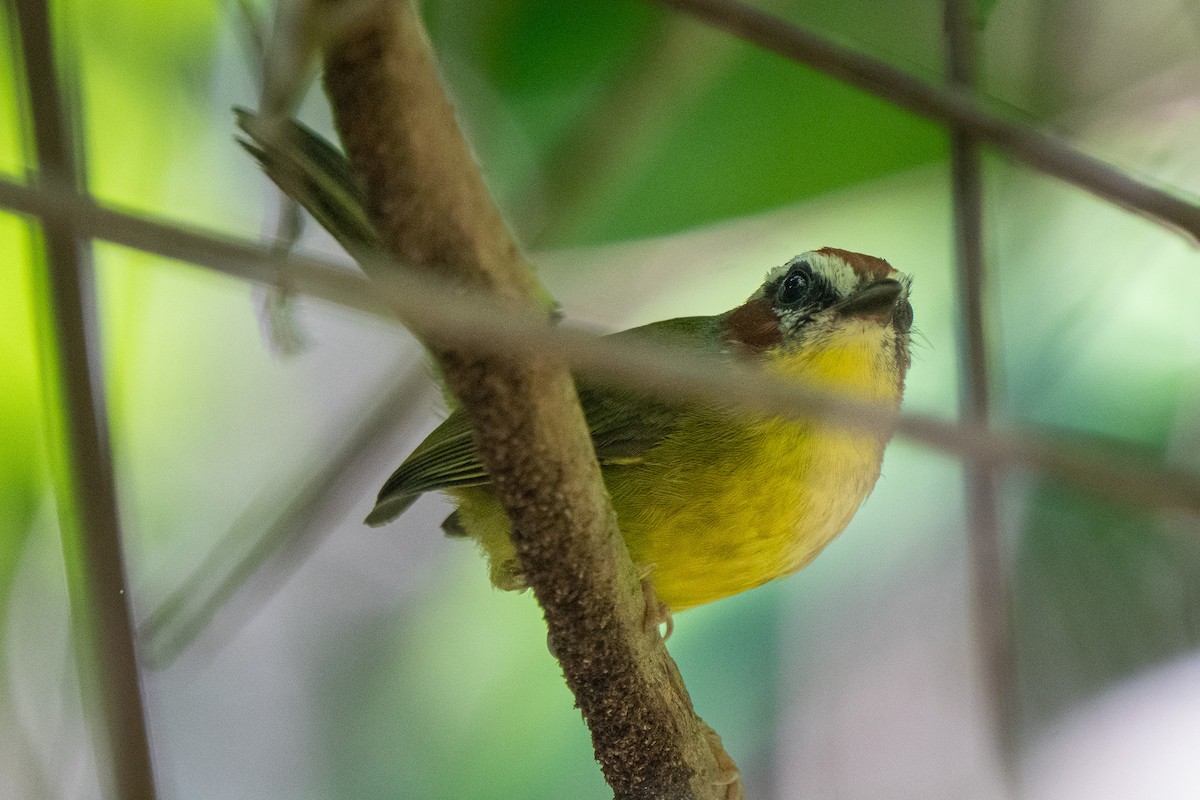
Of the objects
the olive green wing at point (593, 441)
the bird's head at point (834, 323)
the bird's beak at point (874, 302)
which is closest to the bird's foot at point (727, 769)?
the olive green wing at point (593, 441)

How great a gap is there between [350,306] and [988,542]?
6.92ft

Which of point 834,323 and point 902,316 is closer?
point 834,323

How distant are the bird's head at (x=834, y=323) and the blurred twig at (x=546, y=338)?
4.19 feet

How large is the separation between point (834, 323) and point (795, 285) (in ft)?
0.42

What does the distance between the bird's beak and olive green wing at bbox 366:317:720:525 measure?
289 millimetres

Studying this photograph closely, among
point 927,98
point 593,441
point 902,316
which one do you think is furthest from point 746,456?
point 927,98

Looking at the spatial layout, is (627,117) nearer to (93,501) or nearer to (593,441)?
(593,441)

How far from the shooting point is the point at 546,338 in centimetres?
74

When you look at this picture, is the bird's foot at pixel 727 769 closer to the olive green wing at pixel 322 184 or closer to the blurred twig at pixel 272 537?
the blurred twig at pixel 272 537

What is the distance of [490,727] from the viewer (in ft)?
11.4

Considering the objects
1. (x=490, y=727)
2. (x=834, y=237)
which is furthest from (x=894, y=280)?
(x=490, y=727)

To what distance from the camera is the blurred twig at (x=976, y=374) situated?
7.32 feet

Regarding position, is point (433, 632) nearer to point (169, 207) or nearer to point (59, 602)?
point (59, 602)

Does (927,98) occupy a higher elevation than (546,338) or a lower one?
higher
